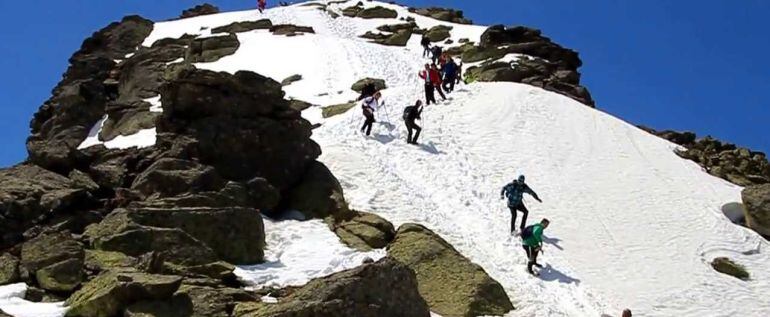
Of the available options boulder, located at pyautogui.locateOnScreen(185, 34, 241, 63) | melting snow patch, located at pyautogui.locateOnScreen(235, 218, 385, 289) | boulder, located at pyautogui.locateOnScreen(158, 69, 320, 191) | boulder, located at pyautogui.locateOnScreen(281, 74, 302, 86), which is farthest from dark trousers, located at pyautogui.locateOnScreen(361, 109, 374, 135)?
boulder, located at pyautogui.locateOnScreen(185, 34, 241, 63)

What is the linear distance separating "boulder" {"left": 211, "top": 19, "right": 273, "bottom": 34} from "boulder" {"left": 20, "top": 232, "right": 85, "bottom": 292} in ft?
180

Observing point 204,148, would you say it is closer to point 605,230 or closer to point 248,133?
point 248,133

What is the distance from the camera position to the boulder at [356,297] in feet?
52.0

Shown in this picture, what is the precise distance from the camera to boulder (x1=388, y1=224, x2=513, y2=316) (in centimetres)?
2133

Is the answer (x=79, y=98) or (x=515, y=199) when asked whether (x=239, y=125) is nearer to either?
(x=515, y=199)

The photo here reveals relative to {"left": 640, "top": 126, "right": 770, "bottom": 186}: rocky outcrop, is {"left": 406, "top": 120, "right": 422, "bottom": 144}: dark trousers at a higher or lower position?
lower

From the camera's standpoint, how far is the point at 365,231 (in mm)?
25047

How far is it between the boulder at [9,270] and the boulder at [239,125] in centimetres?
862

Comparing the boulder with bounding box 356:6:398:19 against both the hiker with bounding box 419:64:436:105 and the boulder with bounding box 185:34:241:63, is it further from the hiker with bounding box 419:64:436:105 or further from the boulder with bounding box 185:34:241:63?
the hiker with bounding box 419:64:436:105

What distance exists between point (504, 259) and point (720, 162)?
19714 mm

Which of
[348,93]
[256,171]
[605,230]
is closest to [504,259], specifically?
[605,230]

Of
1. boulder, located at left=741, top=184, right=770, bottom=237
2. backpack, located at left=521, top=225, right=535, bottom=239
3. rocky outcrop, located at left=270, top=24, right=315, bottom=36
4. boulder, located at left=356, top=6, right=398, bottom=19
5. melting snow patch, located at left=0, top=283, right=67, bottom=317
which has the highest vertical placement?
boulder, located at left=356, top=6, right=398, bottom=19

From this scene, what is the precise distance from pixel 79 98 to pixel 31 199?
94.8 ft

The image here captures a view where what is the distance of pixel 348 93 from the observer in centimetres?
4756
